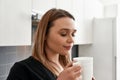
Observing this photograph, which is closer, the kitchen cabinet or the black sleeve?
the black sleeve

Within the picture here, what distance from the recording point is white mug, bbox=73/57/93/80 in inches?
26.0

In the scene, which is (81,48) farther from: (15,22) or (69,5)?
(15,22)

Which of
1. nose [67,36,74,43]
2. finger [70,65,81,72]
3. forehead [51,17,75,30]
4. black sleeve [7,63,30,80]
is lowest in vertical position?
black sleeve [7,63,30,80]

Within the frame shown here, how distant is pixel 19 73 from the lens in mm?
785

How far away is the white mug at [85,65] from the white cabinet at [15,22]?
0.53 meters

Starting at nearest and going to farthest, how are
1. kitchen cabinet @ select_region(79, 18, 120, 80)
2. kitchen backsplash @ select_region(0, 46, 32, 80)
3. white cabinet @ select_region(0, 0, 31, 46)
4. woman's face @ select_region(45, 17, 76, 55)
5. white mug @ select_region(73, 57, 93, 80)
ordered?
white mug @ select_region(73, 57, 93, 80), woman's face @ select_region(45, 17, 76, 55), white cabinet @ select_region(0, 0, 31, 46), kitchen backsplash @ select_region(0, 46, 32, 80), kitchen cabinet @ select_region(79, 18, 120, 80)

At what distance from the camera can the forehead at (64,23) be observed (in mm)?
781

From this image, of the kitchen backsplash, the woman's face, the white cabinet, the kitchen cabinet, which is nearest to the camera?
the woman's face

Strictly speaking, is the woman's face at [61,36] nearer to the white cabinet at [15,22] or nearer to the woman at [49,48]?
the woman at [49,48]

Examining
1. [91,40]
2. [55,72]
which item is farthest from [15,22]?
[91,40]

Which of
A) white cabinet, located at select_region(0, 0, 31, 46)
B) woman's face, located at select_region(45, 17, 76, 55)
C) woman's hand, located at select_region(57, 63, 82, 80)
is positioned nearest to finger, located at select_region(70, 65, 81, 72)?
woman's hand, located at select_region(57, 63, 82, 80)

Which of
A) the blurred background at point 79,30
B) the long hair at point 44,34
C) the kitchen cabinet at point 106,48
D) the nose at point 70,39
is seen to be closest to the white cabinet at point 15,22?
the blurred background at point 79,30

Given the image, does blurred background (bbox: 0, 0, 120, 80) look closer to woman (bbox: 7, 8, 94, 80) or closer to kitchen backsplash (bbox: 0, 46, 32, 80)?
kitchen backsplash (bbox: 0, 46, 32, 80)

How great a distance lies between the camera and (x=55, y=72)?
86cm
